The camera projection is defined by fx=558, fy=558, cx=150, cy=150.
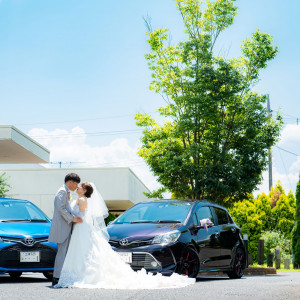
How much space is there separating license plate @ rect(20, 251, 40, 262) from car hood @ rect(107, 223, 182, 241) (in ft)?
4.49

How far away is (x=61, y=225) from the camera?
30.2 ft

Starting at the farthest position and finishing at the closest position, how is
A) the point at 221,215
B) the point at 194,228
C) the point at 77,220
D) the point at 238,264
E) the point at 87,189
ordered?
the point at 238,264 → the point at 221,215 → the point at 194,228 → the point at 87,189 → the point at 77,220

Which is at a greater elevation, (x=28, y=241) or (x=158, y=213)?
(x=158, y=213)

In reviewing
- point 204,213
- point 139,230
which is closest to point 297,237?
point 204,213

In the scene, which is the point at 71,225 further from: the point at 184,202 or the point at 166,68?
the point at 166,68

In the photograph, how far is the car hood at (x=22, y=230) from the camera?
10109 millimetres

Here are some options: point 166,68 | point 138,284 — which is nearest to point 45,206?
point 166,68

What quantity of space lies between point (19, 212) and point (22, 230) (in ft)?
4.71

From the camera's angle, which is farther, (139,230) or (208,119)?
(208,119)

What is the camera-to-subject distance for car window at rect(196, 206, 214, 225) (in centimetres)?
1131

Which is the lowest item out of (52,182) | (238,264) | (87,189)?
(238,264)

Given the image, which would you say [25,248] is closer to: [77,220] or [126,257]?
[77,220]

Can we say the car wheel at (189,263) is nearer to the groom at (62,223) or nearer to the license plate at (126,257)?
the license plate at (126,257)

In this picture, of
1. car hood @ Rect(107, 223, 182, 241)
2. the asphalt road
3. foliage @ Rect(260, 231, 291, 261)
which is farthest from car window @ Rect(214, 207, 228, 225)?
foliage @ Rect(260, 231, 291, 261)
